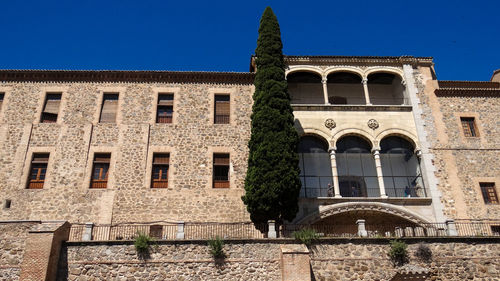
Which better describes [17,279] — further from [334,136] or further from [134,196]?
[334,136]

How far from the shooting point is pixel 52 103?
2064cm

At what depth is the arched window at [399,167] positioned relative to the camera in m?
20.4

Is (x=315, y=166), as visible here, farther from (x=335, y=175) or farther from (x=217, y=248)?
(x=217, y=248)

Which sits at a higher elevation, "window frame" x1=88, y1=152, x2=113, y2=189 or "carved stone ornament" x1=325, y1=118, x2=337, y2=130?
"carved stone ornament" x1=325, y1=118, x2=337, y2=130

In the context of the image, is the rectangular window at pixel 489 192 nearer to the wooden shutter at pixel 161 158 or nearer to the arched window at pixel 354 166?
the arched window at pixel 354 166

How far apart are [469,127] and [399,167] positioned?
13.8 ft

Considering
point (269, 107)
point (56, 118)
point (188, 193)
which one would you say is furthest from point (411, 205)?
point (56, 118)

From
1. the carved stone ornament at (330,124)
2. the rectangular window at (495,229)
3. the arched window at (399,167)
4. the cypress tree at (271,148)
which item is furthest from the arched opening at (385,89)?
the rectangular window at (495,229)

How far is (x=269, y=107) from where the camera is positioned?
1875 cm

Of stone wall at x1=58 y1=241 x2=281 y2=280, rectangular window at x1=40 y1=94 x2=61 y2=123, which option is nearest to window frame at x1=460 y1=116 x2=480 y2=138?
stone wall at x1=58 y1=241 x2=281 y2=280

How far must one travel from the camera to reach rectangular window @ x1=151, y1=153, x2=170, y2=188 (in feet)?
62.1

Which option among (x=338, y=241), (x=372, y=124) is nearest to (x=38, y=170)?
(x=338, y=241)

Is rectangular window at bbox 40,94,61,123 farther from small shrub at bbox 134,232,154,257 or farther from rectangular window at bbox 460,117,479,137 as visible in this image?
rectangular window at bbox 460,117,479,137

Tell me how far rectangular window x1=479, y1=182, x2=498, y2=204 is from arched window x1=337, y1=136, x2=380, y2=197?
4.92m
